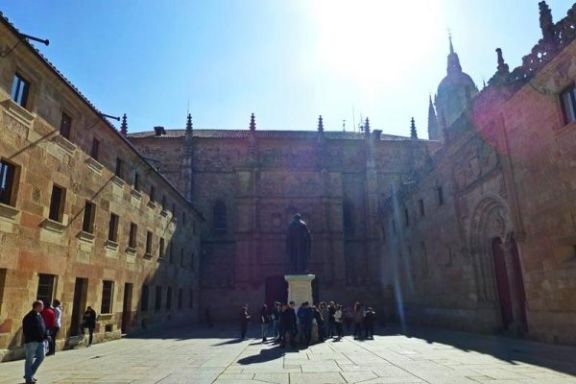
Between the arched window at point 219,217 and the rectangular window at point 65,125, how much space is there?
2228 centimetres

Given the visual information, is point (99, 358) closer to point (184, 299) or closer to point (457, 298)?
point (457, 298)

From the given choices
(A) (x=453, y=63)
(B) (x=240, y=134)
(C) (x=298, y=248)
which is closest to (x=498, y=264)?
(C) (x=298, y=248)

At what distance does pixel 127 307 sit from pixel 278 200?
18.5 meters

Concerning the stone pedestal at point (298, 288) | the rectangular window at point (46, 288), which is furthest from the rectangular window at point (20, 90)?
the stone pedestal at point (298, 288)

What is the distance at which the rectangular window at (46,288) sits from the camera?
12445mm

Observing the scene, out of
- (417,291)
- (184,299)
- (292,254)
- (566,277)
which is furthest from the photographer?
(184,299)

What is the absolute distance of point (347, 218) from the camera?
37219mm

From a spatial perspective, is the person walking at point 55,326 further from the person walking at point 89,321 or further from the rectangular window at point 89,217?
the rectangular window at point 89,217

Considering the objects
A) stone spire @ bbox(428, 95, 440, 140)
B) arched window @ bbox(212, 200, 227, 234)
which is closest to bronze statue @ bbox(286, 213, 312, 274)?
arched window @ bbox(212, 200, 227, 234)

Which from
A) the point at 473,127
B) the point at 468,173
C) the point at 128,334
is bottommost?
the point at 128,334

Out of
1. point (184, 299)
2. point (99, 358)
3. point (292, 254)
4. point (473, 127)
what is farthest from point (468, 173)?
point (184, 299)

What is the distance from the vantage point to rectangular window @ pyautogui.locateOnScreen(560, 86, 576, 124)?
1225 cm

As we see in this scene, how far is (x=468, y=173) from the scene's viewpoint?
61.2ft

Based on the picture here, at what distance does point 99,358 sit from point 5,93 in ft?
25.8
